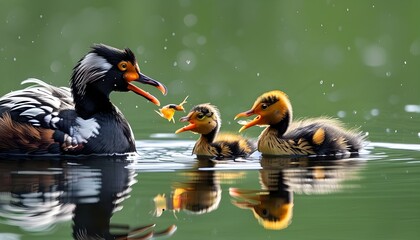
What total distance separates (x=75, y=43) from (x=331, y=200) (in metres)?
15.1

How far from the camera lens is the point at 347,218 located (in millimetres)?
7660

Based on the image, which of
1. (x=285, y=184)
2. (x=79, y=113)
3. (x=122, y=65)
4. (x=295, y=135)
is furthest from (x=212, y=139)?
(x=285, y=184)

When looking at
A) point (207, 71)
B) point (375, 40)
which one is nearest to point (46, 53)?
point (207, 71)

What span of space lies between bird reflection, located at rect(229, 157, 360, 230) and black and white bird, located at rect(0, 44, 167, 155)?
1.69 meters

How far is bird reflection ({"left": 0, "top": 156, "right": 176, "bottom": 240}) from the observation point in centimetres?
732

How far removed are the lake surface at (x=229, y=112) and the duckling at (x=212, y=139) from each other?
1.06 ft

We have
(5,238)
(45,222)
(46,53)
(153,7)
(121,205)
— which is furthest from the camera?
(153,7)

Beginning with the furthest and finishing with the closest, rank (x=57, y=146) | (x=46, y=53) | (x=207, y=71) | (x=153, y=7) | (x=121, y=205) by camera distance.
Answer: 1. (x=153, y=7)
2. (x=46, y=53)
3. (x=207, y=71)
4. (x=57, y=146)
5. (x=121, y=205)

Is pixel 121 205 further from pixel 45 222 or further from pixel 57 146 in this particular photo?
pixel 57 146

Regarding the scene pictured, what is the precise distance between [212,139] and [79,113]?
4.93 ft

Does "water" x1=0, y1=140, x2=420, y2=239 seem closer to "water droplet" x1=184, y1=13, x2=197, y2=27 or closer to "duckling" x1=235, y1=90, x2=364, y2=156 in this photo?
"duckling" x1=235, y1=90, x2=364, y2=156

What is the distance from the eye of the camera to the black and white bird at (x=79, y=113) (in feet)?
36.3

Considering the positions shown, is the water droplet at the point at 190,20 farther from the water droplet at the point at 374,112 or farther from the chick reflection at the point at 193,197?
the chick reflection at the point at 193,197

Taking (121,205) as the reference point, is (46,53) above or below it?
above
